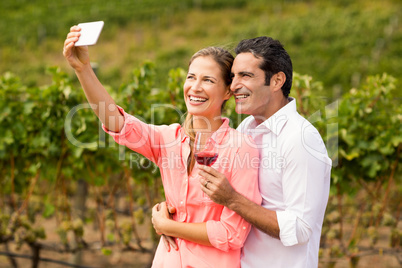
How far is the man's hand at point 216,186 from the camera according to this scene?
5.66ft

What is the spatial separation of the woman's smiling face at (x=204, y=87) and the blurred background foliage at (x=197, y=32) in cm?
1292

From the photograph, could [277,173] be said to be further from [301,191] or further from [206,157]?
[206,157]

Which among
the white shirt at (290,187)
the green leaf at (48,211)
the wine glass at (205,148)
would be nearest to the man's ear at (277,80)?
the white shirt at (290,187)

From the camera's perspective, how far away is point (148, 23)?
29078 millimetres

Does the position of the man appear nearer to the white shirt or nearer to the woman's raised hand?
the white shirt

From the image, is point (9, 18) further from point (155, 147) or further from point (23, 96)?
point (155, 147)

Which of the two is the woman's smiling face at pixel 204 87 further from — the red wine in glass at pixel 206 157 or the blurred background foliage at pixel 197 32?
the blurred background foliage at pixel 197 32

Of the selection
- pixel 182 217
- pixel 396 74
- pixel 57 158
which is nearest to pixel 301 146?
pixel 182 217

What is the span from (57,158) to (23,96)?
23.5 inches

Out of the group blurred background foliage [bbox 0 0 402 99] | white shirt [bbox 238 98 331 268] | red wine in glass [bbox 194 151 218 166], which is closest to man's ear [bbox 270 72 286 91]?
white shirt [bbox 238 98 331 268]

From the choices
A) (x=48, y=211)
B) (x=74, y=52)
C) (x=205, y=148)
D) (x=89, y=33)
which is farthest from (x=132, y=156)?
(x=89, y=33)

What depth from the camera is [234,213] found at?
1.78m

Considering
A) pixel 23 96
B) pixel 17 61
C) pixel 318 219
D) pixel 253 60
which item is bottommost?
pixel 17 61

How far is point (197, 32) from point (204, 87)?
84.5ft
